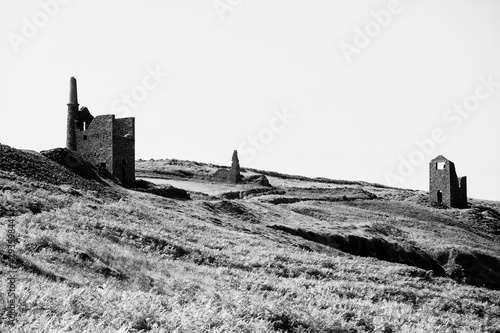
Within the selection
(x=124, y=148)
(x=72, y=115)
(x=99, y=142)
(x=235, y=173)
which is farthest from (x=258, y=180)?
(x=99, y=142)

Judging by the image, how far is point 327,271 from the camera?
21.5 meters

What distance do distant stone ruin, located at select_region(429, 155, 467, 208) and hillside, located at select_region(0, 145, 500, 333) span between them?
1820cm

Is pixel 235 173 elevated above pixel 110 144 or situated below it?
below

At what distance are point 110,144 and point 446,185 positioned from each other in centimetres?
4140

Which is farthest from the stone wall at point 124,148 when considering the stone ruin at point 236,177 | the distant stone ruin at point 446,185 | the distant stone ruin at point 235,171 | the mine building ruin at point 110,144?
the distant stone ruin at point 446,185

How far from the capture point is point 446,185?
2640 inches

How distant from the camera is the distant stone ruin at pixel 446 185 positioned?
219 ft

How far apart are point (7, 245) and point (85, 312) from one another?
5.28 metres

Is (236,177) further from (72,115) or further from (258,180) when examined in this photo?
(72,115)

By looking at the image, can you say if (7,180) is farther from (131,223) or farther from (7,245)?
(7,245)

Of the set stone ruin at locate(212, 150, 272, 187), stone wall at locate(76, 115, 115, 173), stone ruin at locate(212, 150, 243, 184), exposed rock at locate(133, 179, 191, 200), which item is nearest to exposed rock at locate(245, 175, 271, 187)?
stone ruin at locate(212, 150, 272, 187)

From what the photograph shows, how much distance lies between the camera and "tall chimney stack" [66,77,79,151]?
151 feet

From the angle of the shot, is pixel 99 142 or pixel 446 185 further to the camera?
pixel 446 185

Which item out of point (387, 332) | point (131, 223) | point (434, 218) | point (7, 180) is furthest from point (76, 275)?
point (434, 218)
